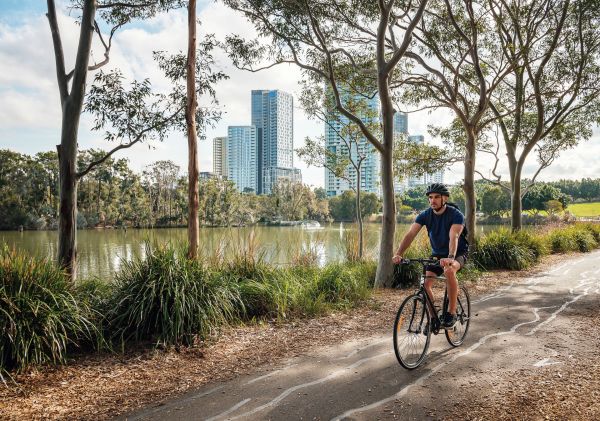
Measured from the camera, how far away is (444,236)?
4.38 m

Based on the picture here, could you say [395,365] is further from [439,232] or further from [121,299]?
[121,299]

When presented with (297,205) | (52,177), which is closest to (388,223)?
(52,177)

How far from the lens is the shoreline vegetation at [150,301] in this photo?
409 centimetres

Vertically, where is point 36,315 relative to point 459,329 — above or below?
above

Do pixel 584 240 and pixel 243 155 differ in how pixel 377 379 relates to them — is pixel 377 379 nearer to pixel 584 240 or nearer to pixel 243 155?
pixel 584 240

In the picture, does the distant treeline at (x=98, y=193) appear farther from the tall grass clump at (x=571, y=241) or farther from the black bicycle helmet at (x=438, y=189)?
the black bicycle helmet at (x=438, y=189)

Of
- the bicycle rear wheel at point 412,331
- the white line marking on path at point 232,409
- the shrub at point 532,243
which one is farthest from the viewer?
the shrub at point 532,243

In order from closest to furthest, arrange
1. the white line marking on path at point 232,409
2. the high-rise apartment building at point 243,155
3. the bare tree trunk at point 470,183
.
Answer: the white line marking on path at point 232,409 → the bare tree trunk at point 470,183 → the high-rise apartment building at point 243,155

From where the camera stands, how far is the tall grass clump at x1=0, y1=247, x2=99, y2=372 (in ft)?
12.8

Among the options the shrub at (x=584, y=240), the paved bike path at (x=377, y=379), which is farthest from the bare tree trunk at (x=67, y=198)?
the shrub at (x=584, y=240)

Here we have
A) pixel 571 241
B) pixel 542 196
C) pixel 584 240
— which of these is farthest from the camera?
pixel 542 196

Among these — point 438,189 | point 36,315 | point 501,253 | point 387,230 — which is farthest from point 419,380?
point 501,253

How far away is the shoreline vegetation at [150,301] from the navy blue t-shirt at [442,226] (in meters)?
2.59

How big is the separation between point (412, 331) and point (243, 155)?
248 feet
